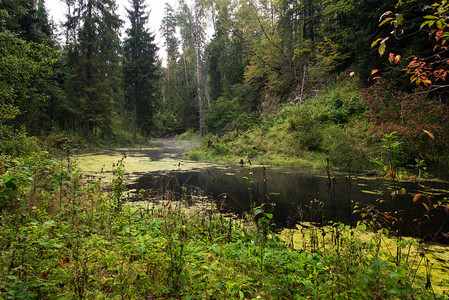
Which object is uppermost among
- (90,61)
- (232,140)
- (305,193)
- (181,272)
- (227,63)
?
(227,63)

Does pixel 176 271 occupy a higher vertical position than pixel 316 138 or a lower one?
lower

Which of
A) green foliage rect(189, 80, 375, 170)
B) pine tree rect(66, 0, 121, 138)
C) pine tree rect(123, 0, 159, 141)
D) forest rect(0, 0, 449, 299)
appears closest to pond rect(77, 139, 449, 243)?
forest rect(0, 0, 449, 299)

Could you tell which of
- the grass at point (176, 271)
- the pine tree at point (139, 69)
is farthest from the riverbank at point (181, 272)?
the pine tree at point (139, 69)

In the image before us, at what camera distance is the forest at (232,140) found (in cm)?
183

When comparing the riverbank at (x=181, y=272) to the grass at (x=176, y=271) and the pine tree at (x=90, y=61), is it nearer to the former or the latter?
the grass at (x=176, y=271)

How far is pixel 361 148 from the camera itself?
8172mm

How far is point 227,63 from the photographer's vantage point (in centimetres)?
2650

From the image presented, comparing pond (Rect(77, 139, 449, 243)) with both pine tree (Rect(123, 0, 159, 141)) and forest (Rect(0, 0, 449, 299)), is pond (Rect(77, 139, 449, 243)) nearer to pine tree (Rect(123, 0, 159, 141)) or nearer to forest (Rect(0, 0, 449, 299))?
forest (Rect(0, 0, 449, 299))

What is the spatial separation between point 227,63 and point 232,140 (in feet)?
50.2

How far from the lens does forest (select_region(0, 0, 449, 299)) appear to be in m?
1.83

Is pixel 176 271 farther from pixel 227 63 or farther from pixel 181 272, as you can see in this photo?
pixel 227 63

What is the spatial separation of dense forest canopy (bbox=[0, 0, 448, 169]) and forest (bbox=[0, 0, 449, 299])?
11 centimetres

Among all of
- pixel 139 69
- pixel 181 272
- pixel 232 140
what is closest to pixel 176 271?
pixel 181 272

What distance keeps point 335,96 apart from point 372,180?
6.71 metres
